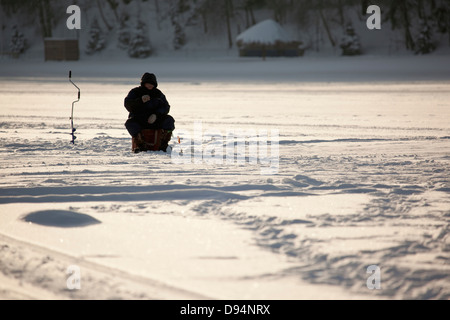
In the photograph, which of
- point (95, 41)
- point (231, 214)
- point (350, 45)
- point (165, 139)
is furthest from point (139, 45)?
point (231, 214)

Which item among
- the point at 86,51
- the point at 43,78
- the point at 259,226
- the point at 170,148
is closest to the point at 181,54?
the point at 86,51

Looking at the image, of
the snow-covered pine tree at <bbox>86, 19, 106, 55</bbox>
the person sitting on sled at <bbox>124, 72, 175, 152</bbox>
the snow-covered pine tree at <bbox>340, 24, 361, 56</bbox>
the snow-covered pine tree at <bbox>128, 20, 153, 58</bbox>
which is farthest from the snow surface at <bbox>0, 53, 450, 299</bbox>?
the snow-covered pine tree at <bbox>86, 19, 106, 55</bbox>

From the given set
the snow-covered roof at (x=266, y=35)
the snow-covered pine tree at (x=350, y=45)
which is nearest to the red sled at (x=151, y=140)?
the snow-covered roof at (x=266, y=35)

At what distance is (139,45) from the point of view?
39.0 metres

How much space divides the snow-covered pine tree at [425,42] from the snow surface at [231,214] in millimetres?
23926

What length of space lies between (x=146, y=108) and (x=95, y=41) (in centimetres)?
3717

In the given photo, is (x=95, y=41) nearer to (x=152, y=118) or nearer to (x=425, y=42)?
(x=425, y=42)

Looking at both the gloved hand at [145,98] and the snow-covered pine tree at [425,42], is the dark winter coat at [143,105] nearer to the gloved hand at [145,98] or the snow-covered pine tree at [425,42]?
the gloved hand at [145,98]

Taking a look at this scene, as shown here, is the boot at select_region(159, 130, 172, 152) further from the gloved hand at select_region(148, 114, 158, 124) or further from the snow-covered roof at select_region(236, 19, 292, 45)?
the snow-covered roof at select_region(236, 19, 292, 45)

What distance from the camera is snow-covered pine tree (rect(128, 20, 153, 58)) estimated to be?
Result: 3838cm

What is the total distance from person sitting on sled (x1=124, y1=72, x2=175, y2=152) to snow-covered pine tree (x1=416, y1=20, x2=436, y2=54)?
29.1 m

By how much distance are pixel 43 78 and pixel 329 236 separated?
23.8m

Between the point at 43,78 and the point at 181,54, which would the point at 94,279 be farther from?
the point at 181,54

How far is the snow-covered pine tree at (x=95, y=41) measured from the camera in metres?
42.0
